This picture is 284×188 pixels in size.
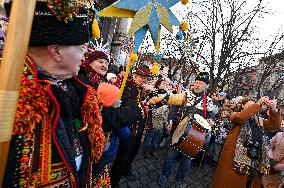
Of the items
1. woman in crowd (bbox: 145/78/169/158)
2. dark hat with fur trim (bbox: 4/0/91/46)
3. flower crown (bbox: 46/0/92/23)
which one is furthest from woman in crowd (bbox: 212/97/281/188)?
flower crown (bbox: 46/0/92/23)

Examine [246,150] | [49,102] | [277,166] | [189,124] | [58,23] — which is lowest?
[277,166]

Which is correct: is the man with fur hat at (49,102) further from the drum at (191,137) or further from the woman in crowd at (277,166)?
the woman in crowd at (277,166)

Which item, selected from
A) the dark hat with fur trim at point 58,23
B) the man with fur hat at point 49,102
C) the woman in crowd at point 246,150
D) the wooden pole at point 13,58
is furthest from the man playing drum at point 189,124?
the wooden pole at point 13,58

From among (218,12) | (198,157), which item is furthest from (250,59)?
(198,157)

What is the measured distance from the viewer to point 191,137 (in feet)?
14.9

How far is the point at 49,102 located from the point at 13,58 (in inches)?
24.1

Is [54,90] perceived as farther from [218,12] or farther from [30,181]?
[218,12]

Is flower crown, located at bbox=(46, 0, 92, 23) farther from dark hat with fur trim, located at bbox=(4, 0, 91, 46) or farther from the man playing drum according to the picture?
the man playing drum

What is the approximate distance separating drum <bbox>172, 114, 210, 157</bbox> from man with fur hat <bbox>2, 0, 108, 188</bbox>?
10.8ft

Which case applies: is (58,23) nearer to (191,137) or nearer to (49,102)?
(49,102)

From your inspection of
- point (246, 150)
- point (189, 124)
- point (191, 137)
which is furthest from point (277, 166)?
point (189, 124)

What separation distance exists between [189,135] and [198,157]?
3.26m

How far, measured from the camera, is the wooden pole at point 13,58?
62 centimetres

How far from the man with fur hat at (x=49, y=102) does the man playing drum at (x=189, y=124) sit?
3382 mm
